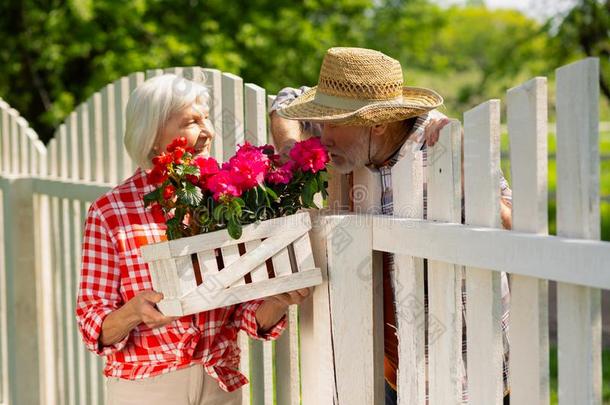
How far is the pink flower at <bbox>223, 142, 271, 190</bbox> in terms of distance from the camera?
2.13 metres

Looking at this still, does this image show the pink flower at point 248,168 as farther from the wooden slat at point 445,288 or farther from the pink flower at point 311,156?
the wooden slat at point 445,288

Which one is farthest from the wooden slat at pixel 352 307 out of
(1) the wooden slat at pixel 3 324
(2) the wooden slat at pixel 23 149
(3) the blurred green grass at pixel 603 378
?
(3) the blurred green grass at pixel 603 378

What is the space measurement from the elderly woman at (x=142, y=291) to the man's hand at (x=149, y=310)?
11cm

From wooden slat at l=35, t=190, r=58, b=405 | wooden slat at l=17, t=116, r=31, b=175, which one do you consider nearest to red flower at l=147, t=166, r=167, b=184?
wooden slat at l=35, t=190, r=58, b=405

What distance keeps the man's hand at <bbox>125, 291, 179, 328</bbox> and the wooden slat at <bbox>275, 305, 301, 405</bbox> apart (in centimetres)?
56

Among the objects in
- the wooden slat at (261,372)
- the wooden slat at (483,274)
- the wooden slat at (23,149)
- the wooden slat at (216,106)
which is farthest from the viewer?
the wooden slat at (23,149)

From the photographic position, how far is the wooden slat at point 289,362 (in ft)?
9.28

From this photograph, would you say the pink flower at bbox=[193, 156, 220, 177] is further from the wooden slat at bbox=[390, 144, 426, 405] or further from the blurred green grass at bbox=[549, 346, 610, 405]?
the blurred green grass at bbox=[549, 346, 610, 405]

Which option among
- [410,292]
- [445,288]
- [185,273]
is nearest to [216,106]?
[185,273]

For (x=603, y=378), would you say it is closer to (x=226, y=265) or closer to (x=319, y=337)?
(x=319, y=337)

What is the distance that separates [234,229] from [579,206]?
857 mm

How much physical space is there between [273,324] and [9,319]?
2731mm

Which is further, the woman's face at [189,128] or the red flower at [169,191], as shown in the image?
the woman's face at [189,128]

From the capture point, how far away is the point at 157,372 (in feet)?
8.61
